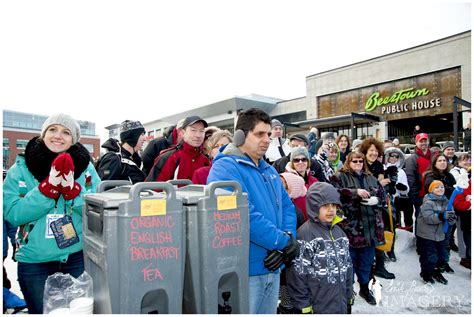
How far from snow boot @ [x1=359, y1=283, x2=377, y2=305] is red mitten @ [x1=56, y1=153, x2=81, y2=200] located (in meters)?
3.53

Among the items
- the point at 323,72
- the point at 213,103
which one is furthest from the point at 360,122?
the point at 213,103

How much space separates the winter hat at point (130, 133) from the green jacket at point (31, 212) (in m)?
1.30

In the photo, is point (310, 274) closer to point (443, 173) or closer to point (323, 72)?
point (443, 173)

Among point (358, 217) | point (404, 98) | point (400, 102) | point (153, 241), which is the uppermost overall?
point (404, 98)

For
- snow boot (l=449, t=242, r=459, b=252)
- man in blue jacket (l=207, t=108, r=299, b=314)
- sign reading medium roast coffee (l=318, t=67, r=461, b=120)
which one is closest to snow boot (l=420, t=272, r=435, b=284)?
snow boot (l=449, t=242, r=459, b=252)

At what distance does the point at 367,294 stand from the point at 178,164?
2839 mm

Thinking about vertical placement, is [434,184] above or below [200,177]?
below

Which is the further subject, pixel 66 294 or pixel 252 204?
pixel 252 204

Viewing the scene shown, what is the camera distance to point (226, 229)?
1.59m

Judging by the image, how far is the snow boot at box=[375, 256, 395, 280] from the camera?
4.54 metres

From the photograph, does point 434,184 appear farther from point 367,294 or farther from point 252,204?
point 252,204

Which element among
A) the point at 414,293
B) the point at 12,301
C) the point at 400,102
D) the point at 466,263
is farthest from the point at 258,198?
the point at 400,102

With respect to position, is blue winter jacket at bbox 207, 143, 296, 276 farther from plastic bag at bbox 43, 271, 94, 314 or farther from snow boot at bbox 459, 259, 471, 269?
snow boot at bbox 459, 259, 471, 269

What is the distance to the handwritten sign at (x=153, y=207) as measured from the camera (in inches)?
56.2
